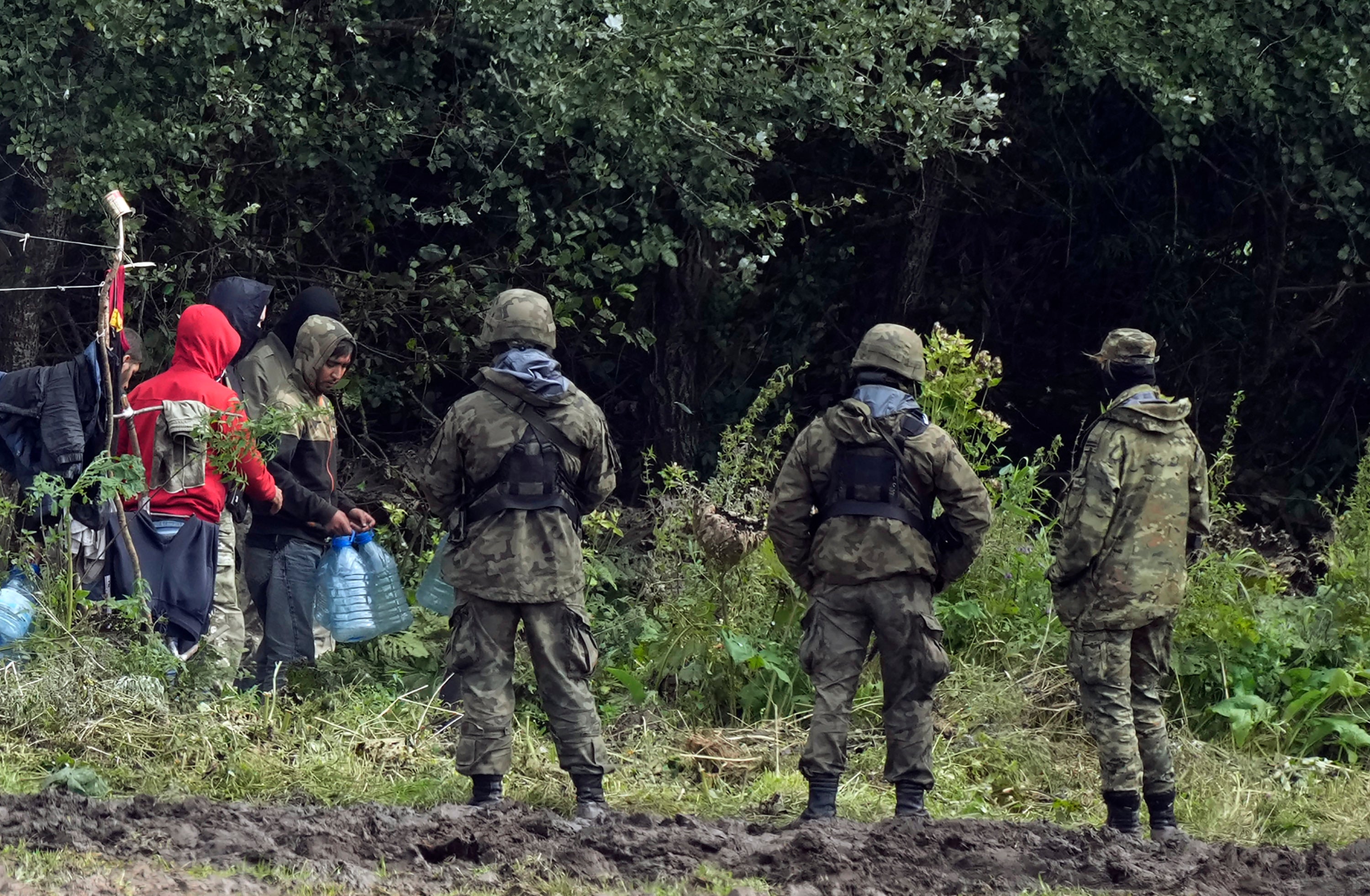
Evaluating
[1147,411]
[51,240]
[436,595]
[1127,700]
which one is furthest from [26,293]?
[1127,700]

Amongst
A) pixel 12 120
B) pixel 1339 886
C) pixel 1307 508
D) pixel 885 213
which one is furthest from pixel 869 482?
pixel 1307 508

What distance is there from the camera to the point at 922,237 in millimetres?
11648

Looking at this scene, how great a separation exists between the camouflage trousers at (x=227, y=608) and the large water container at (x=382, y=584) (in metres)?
0.54

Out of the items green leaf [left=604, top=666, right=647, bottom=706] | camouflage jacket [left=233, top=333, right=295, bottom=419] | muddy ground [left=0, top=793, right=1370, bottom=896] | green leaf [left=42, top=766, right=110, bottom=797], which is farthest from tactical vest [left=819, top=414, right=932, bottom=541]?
green leaf [left=42, top=766, right=110, bottom=797]

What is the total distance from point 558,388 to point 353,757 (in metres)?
1.81

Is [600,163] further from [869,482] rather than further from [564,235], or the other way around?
[869,482]

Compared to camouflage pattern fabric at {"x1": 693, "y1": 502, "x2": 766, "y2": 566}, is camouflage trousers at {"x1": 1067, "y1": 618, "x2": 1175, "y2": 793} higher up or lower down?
lower down

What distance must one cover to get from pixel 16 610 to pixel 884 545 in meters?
3.65

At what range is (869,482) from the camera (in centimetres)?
627

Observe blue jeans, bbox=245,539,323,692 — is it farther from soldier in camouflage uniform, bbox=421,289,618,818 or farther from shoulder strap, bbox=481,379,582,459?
shoulder strap, bbox=481,379,582,459

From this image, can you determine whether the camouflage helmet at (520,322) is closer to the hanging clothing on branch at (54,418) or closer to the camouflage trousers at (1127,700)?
the hanging clothing on branch at (54,418)

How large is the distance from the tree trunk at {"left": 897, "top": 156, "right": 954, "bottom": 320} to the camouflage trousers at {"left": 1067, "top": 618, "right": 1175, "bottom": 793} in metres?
5.53

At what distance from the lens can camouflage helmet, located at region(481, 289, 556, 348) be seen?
20.6ft

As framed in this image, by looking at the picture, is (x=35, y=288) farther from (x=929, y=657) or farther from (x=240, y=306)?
(x=929, y=657)
